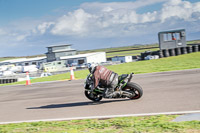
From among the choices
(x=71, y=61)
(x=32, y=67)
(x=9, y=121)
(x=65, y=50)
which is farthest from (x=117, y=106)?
(x=65, y=50)

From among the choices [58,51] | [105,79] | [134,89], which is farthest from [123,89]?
[58,51]

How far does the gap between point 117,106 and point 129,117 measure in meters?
1.60

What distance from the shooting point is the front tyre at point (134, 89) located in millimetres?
8227

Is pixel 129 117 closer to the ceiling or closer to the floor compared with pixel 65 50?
closer to the floor

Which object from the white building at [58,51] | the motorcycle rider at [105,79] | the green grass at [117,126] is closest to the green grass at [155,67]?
the motorcycle rider at [105,79]

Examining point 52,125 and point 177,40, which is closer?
point 52,125

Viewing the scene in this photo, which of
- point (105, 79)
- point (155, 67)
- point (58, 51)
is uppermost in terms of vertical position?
point (58, 51)

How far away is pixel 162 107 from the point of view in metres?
6.95

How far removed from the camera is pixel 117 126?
213 inches

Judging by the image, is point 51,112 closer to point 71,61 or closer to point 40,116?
point 40,116

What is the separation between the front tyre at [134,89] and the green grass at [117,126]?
2.21m

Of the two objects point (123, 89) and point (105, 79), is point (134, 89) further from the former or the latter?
point (105, 79)

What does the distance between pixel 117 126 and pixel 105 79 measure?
3.02 meters

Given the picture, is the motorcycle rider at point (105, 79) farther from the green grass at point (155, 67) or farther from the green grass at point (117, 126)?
the green grass at point (155, 67)
